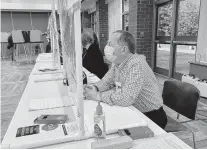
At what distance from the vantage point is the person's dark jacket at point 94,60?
251 centimetres

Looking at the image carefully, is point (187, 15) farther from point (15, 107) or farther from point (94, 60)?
point (15, 107)

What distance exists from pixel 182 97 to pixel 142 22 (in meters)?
Result: 3.32

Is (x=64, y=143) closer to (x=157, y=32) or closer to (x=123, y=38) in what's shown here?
(x=123, y=38)

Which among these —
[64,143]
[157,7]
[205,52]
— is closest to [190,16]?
[157,7]

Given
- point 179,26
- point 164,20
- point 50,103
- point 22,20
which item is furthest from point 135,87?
point 22,20

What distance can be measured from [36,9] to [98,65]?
8246mm

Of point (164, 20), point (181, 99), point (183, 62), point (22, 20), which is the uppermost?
point (22, 20)

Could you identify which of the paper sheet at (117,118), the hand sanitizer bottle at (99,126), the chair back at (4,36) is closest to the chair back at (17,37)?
the chair back at (4,36)

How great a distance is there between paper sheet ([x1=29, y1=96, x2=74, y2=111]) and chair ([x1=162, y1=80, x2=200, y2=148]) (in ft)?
2.32

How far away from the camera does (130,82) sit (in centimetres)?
111

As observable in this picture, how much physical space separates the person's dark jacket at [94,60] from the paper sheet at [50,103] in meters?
1.28

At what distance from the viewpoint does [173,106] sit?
1.47 m

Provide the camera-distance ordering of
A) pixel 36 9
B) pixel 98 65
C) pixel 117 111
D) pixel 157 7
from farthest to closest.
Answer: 1. pixel 36 9
2. pixel 157 7
3. pixel 98 65
4. pixel 117 111

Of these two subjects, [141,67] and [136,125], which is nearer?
[136,125]
